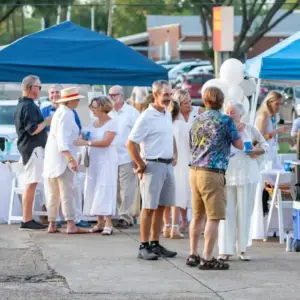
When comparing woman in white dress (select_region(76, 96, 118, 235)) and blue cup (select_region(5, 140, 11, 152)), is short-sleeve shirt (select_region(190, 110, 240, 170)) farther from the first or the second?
blue cup (select_region(5, 140, 11, 152))

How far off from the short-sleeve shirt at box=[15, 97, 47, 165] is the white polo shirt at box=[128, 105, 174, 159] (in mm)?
2623

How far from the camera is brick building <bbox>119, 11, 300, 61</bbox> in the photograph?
220ft

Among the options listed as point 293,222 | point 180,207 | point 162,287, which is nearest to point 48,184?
point 180,207

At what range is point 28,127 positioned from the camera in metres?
13.5

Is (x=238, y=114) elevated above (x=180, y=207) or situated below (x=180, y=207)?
above

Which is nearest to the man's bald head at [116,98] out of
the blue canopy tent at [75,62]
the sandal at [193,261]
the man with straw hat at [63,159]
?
the blue canopy tent at [75,62]

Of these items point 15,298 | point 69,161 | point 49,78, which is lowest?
point 15,298

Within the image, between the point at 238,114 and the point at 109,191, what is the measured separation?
289 cm

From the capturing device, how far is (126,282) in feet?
31.9

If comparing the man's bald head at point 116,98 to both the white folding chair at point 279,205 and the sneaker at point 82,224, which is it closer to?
the sneaker at point 82,224

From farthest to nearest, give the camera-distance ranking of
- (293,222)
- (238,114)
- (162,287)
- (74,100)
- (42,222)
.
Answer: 1. (42,222)
2. (74,100)
3. (293,222)
4. (238,114)
5. (162,287)

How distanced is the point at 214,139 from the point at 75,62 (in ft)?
16.1

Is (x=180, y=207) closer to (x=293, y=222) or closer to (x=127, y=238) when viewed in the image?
(x=127, y=238)

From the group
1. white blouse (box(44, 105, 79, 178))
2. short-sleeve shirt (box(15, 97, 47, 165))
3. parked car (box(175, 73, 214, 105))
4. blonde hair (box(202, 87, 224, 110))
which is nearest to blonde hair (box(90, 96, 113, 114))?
white blouse (box(44, 105, 79, 178))
